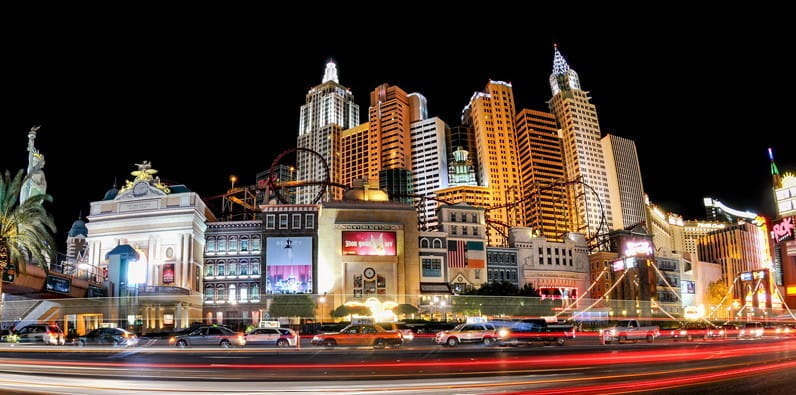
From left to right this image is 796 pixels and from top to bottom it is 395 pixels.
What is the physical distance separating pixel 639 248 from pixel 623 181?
93.3m

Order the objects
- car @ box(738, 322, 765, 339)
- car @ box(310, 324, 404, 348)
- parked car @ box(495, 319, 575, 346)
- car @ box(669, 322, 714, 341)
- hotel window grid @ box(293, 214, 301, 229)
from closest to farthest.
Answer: parked car @ box(495, 319, 575, 346)
car @ box(310, 324, 404, 348)
car @ box(669, 322, 714, 341)
car @ box(738, 322, 765, 339)
hotel window grid @ box(293, 214, 301, 229)

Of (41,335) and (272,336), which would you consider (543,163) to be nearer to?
(272,336)

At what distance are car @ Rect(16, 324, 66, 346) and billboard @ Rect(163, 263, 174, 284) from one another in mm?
34540

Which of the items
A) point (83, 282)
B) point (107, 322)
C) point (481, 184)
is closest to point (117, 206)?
point (107, 322)

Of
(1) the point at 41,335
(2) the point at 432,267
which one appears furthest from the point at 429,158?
(1) the point at 41,335

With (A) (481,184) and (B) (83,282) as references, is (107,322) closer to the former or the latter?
(B) (83,282)

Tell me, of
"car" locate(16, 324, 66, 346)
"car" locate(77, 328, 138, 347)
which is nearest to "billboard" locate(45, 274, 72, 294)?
"car" locate(16, 324, 66, 346)

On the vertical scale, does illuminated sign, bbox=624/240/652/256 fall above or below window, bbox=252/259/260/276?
above

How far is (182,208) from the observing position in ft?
257

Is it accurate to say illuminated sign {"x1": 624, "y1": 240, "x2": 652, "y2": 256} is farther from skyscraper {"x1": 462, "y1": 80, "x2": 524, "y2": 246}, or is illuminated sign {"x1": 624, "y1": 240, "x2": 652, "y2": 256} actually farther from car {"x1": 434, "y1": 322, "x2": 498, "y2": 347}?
skyscraper {"x1": 462, "y1": 80, "x2": 524, "y2": 246}

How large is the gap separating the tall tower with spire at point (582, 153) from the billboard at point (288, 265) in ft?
→ 359

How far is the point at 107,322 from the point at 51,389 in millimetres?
47978

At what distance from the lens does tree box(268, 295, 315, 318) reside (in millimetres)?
68188

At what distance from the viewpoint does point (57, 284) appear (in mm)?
44438
